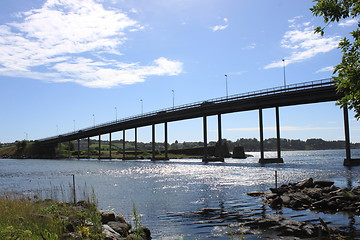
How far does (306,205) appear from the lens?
76.1 feet

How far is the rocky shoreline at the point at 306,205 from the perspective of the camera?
16.1 m

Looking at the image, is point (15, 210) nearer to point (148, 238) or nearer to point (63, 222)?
point (63, 222)

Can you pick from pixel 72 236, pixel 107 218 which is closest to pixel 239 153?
pixel 107 218

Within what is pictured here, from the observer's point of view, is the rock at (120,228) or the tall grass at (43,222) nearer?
the tall grass at (43,222)

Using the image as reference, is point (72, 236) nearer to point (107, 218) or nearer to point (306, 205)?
point (107, 218)

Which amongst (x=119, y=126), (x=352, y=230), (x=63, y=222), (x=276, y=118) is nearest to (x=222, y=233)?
(x=352, y=230)

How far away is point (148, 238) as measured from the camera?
50.5 ft

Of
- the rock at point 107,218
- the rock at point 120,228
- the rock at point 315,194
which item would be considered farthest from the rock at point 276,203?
the rock at point 107,218

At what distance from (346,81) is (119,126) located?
13990 centimetres

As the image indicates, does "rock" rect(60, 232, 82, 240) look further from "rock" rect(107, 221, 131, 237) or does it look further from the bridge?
the bridge

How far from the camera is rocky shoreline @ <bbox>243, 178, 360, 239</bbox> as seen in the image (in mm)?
16078

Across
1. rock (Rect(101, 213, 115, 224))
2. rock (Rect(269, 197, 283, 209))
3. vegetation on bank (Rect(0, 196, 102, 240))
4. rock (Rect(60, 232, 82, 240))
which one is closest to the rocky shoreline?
rock (Rect(269, 197, 283, 209))

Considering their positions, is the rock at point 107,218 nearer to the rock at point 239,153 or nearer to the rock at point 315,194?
the rock at point 315,194

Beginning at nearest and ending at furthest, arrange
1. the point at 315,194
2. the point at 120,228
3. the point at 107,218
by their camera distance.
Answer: the point at 120,228 < the point at 107,218 < the point at 315,194
